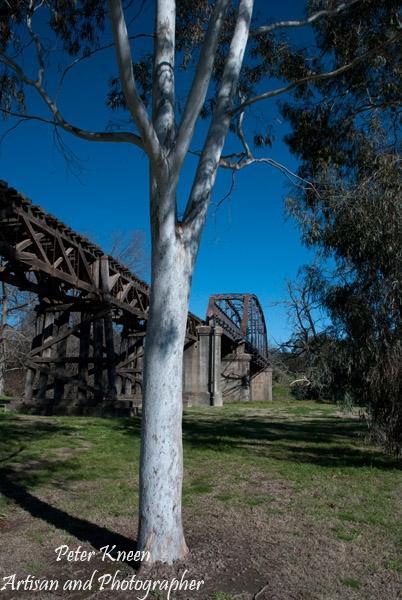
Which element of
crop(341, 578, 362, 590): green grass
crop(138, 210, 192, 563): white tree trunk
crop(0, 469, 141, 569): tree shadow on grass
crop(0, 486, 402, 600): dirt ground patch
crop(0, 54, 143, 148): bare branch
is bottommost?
crop(341, 578, 362, 590): green grass

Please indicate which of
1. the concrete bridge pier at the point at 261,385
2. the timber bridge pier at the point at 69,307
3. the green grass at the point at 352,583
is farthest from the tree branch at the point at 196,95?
the concrete bridge pier at the point at 261,385

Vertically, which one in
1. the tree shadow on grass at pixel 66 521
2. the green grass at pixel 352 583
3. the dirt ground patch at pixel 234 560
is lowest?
the green grass at pixel 352 583

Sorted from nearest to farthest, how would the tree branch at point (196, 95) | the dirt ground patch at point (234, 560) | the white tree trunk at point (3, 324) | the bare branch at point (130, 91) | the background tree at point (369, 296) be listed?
the dirt ground patch at point (234, 560), the bare branch at point (130, 91), the tree branch at point (196, 95), the background tree at point (369, 296), the white tree trunk at point (3, 324)

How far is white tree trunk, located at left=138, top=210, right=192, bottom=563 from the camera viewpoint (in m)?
4.01

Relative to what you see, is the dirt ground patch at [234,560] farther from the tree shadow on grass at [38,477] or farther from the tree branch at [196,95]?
the tree branch at [196,95]

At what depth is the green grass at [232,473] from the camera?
18.7ft

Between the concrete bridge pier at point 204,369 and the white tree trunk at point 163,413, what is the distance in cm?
Result: 2402

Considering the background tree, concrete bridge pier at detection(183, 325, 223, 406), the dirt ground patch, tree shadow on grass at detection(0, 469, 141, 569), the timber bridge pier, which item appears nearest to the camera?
the dirt ground patch

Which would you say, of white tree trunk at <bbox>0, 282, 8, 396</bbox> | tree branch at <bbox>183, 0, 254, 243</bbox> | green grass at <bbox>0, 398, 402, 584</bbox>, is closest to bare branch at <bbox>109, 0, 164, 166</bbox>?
tree branch at <bbox>183, 0, 254, 243</bbox>

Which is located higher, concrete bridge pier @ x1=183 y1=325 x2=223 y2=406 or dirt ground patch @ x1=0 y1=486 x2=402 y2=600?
concrete bridge pier @ x1=183 y1=325 x2=223 y2=406

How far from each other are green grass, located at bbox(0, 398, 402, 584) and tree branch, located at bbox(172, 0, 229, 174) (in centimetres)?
325

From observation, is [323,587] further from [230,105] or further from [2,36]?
[2,36]

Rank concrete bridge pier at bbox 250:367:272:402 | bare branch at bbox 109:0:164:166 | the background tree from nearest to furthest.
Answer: bare branch at bbox 109:0:164:166 → the background tree → concrete bridge pier at bbox 250:367:272:402

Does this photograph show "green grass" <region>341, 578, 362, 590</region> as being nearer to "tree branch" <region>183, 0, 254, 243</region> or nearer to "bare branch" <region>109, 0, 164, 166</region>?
"tree branch" <region>183, 0, 254, 243</region>
